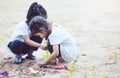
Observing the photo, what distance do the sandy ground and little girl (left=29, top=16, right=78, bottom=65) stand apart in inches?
9.4

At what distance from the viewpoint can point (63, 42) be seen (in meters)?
6.12

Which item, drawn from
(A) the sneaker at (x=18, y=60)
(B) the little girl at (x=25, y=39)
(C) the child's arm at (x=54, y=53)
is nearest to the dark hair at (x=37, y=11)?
Result: (B) the little girl at (x=25, y=39)

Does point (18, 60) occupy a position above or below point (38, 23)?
below

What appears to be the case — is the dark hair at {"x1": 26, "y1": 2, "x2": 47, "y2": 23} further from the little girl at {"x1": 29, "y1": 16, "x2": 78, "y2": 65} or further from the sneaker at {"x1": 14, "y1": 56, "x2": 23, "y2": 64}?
the sneaker at {"x1": 14, "y1": 56, "x2": 23, "y2": 64}

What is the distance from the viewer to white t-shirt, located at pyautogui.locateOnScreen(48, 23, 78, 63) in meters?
5.91

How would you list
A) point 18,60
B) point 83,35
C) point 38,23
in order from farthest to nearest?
1. point 83,35
2. point 18,60
3. point 38,23

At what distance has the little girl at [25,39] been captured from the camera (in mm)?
6168

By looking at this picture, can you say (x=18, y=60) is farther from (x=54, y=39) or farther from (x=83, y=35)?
(x=83, y=35)

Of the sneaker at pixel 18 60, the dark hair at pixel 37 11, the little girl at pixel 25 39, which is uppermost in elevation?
the dark hair at pixel 37 11

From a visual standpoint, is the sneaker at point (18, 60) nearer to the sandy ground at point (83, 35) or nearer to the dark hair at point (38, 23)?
the sandy ground at point (83, 35)

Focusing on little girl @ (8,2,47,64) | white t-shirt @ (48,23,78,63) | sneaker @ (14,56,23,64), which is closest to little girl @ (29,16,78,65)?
white t-shirt @ (48,23,78,63)

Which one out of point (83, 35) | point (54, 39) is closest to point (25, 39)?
point (54, 39)

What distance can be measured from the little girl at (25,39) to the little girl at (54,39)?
165mm

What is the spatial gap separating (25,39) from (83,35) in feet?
10.2
